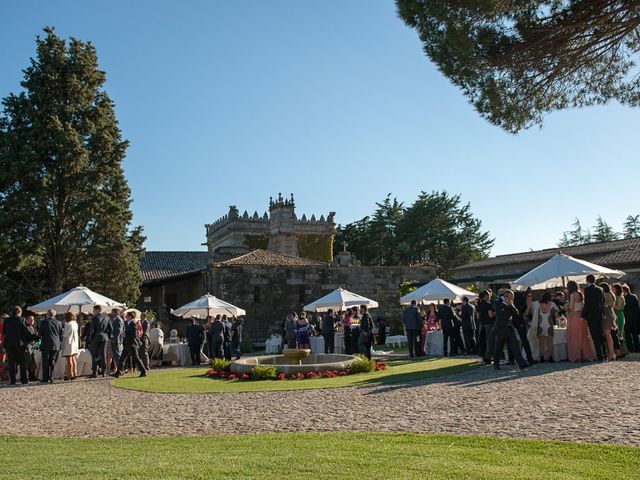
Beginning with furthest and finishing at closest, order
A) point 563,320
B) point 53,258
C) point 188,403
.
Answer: point 53,258, point 563,320, point 188,403

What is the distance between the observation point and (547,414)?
764 centimetres

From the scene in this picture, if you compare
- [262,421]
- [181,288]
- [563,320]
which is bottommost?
[262,421]

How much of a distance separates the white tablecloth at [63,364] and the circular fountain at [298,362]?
384 centimetres

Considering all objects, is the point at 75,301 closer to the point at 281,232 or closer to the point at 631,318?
the point at 631,318

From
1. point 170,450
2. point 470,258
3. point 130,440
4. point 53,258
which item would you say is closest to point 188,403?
point 130,440

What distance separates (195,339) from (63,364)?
4.31 meters

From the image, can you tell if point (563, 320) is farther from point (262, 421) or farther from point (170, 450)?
point (170, 450)

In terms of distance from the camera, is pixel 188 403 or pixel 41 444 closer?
pixel 41 444

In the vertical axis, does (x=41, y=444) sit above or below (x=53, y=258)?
below

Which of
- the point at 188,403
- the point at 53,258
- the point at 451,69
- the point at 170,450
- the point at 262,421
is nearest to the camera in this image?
the point at 170,450

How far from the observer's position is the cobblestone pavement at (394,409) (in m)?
7.23

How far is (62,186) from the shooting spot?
26.2 meters

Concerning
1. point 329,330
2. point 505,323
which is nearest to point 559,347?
point 505,323

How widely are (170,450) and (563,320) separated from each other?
11.1 m
